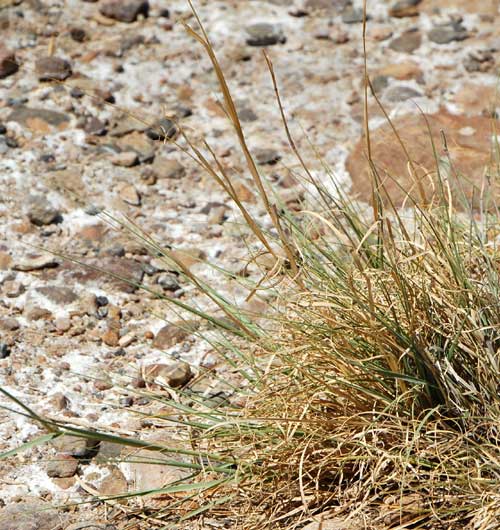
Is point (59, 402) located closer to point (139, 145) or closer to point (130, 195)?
point (130, 195)

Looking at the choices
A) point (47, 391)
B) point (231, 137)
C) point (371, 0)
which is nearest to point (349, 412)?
point (47, 391)

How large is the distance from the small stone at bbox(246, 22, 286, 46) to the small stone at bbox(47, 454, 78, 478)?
216 cm

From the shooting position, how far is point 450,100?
3.47m

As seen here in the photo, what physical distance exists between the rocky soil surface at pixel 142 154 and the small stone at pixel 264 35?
12 mm

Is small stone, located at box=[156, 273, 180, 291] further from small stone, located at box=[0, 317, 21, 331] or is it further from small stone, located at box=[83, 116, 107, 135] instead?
small stone, located at box=[83, 116, 107, 135]

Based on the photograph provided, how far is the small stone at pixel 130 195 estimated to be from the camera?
9.91 ft

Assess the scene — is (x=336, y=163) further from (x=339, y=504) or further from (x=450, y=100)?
(x=339, y=504)

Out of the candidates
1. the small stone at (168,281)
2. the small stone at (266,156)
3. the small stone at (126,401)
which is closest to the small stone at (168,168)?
the small stone at (266,156)

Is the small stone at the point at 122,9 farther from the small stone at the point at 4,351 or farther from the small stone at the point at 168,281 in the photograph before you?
the small stone at the point at 4,351

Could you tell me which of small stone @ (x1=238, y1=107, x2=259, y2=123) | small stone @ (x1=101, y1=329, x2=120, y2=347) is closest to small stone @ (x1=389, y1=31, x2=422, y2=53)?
small stone @ (x1=238, y1=107, x2=259, y2=123)

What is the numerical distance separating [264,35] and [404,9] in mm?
608

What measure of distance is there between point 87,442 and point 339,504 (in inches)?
24.1

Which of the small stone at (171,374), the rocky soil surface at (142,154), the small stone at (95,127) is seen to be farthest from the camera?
the small stone at (95,127)

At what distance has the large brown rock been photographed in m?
2.91
